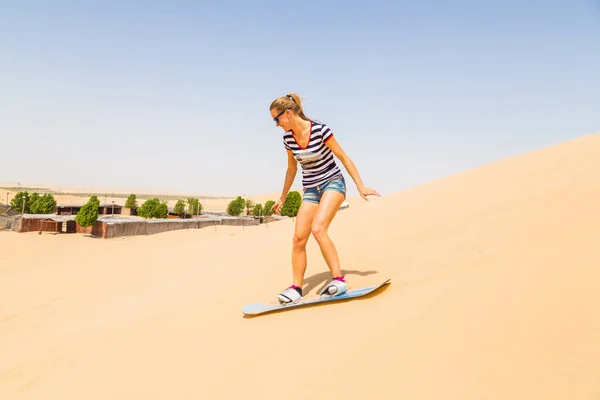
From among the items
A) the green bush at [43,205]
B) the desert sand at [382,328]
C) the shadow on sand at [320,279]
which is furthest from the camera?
the green bush at [43,205]

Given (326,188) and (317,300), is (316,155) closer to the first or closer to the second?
(326,188)

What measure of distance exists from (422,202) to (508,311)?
24.6 feet

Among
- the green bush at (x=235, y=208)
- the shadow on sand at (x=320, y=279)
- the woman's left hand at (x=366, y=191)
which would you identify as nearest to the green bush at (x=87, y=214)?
the green bush at (x=235, y=208)

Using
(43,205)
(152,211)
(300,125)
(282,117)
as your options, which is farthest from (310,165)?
(43,205)

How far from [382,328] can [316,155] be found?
71.3 inches

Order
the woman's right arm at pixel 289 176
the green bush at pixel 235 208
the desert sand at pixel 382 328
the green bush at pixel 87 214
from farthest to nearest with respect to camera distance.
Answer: the green bush at pixel 235 208
the green bush at pixel 87 214
the woman's right arm at pixel 289 176
the desert sand at pixel 382 328

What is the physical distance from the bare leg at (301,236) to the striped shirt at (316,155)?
25cm

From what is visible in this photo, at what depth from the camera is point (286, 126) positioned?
3863 millimetres

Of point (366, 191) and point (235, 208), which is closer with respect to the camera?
point (366, 191)

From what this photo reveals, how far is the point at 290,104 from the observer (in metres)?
3.82

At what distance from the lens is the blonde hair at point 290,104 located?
3.82 meters

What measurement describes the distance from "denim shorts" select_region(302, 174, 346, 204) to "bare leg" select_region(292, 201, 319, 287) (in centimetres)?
7

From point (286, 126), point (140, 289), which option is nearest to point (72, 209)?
point (140, 289)

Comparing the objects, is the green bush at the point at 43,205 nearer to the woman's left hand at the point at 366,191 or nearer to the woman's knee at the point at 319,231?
the woman's knee at the point at 319,231
